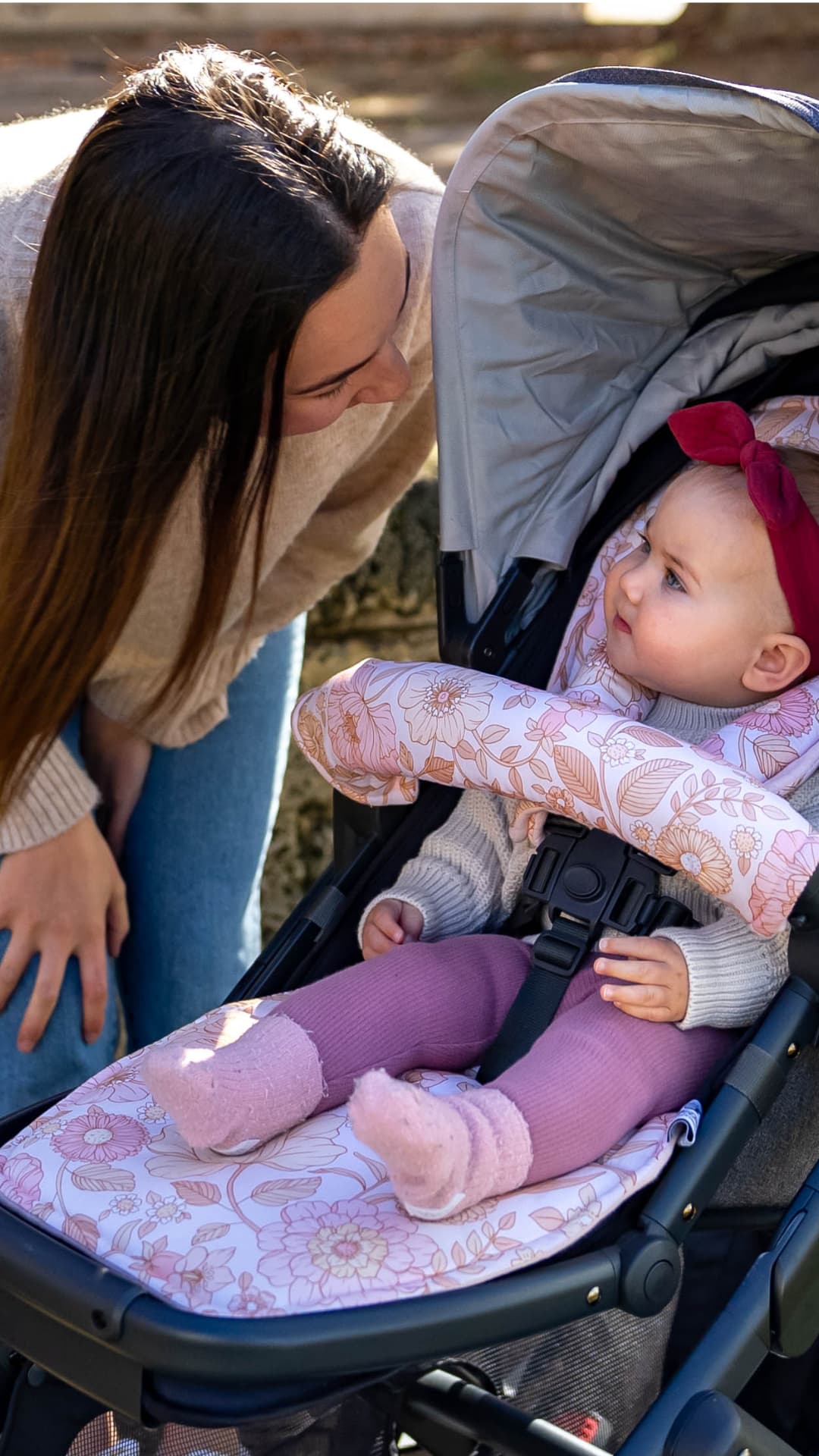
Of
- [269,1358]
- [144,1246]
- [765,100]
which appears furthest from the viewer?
[765,100]

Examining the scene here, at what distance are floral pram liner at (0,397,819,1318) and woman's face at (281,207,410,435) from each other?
0.86ft

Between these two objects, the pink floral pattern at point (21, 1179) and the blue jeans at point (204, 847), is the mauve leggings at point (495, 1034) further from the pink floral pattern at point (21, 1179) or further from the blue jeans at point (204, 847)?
the blue jeans at point (204, 847)

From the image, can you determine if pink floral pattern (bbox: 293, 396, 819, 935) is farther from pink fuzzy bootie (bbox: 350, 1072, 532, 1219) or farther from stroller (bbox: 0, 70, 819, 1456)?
pink fuzzy bootie (bbox: 350, 1072, 532, 1219)

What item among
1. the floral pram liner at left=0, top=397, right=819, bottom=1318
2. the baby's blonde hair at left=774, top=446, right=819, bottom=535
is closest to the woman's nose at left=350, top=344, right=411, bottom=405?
the floral pram liner at left=0, top=397, right=819, bottom=1318

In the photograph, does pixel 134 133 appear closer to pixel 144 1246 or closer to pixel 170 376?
pixel 170 376

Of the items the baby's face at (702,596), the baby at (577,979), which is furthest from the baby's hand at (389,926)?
the baby's face at (702,596)

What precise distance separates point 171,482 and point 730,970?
2.19ft

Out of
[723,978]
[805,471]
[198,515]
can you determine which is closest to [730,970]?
[723,978]

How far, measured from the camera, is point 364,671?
4.78ft

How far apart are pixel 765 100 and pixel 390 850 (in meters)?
0.77

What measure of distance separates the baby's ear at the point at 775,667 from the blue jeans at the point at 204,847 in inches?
26.8

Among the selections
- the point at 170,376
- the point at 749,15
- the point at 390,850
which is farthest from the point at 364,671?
the point at 749,15

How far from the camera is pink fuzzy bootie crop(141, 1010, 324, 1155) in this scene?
1.12 metres

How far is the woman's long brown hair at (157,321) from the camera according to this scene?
1.28 metres
